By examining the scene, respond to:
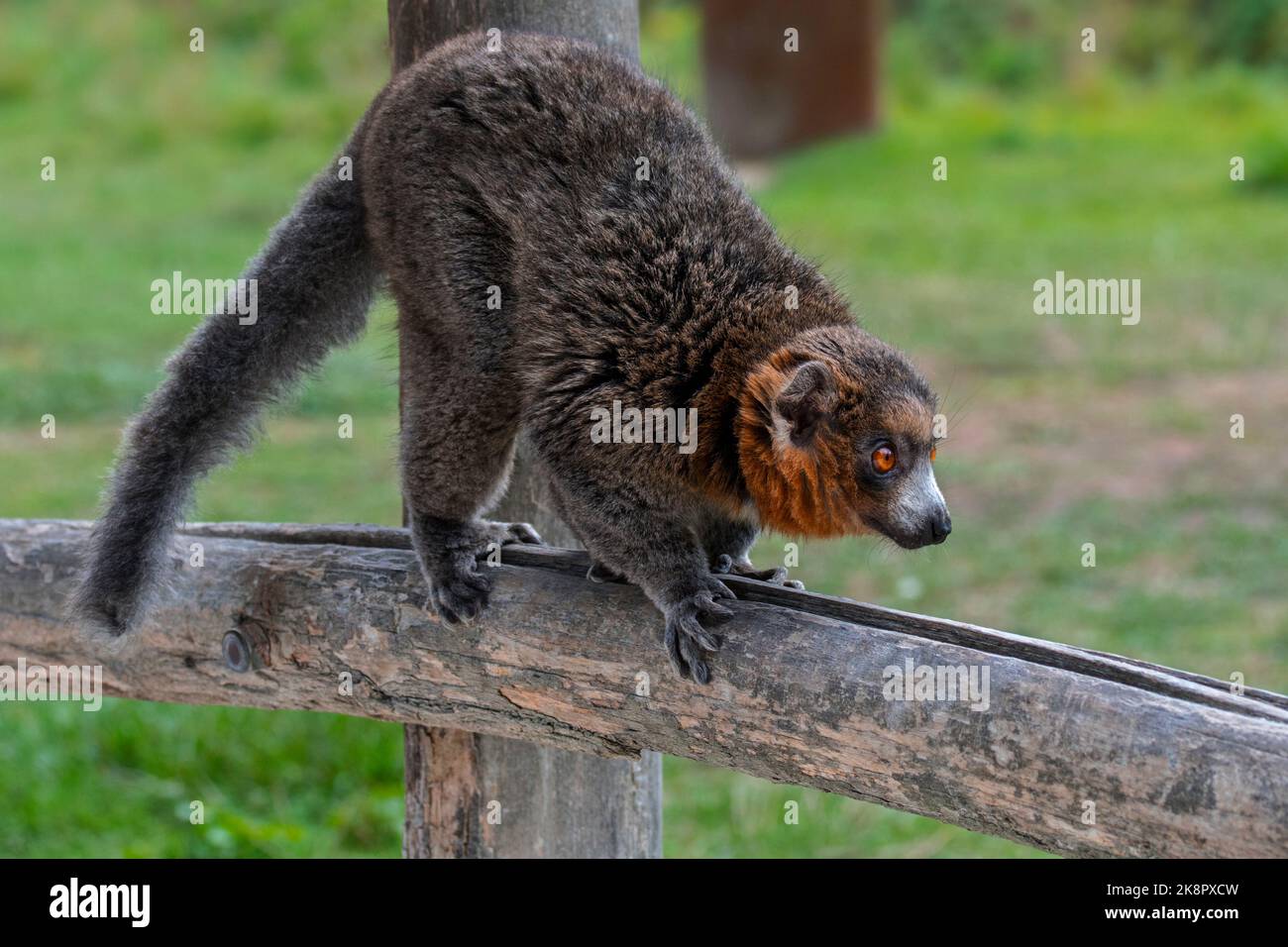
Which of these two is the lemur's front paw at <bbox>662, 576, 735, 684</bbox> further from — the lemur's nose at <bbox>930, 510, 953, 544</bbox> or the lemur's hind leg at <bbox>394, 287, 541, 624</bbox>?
the lemur's hind leg at <bbox>394, 287, 541, 624</bbox>

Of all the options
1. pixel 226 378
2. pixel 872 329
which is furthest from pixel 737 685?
pixel 872 329

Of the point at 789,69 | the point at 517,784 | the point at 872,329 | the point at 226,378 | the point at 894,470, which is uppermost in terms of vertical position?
the point at 789,69

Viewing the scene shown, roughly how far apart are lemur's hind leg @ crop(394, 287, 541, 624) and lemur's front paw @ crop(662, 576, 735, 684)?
0.65 m

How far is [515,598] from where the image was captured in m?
3.59

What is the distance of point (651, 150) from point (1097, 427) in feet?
19.3

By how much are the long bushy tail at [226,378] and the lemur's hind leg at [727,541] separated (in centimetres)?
118

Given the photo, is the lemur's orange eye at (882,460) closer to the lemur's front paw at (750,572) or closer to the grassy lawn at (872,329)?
the lemur's front paw at (750,572)

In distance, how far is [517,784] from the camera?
3.95 meters

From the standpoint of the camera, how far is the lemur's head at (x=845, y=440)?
352 cm

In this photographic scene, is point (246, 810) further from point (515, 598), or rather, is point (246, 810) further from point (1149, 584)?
point (1149, 584)

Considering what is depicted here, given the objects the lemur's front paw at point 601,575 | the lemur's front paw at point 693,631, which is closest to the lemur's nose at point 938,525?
the lemur's front paw at point 693,631

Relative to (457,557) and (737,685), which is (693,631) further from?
(457,557)

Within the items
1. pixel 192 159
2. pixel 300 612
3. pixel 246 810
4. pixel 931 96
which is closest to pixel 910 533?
pixel 300 612

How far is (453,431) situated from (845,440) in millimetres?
1028
